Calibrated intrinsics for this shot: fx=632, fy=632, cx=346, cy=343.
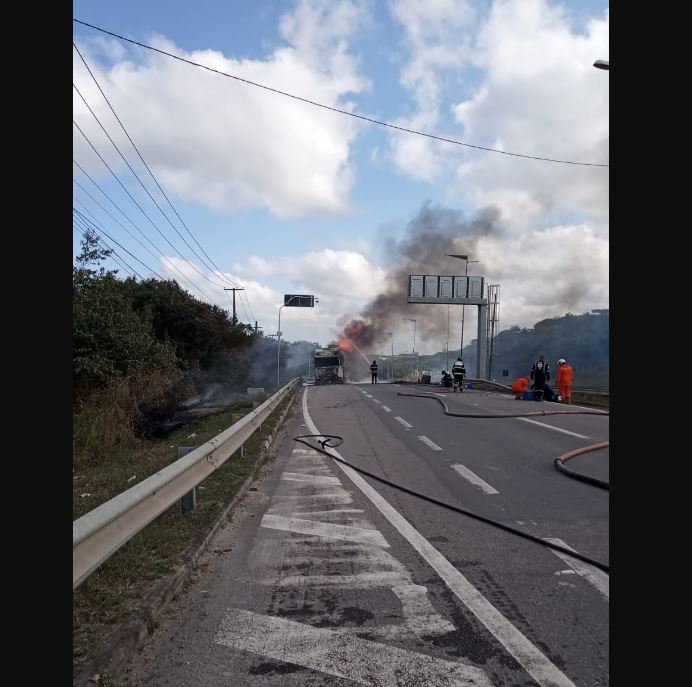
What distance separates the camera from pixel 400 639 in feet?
11.8

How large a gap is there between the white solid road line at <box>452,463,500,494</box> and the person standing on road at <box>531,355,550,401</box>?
14311 millimetres

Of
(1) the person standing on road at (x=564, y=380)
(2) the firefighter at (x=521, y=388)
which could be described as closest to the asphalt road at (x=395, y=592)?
(1) the person standing on road at (x=564, y=380)

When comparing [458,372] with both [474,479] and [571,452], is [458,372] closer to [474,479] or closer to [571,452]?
[571,452]

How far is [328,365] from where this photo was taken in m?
52.9

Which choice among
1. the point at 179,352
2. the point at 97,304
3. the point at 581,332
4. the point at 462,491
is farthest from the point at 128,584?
the point at 581,332

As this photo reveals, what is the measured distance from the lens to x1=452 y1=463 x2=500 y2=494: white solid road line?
761cm

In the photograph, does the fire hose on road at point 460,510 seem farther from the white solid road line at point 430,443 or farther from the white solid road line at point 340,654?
the white solid road line at point 340,654

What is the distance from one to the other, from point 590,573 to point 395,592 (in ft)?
4.95

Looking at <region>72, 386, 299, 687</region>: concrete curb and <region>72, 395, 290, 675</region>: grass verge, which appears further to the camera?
<region>72, 395, 290, 675</region>: grass verge

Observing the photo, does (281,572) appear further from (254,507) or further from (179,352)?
(179,352)

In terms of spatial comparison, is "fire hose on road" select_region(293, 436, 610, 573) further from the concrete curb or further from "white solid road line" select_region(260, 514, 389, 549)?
the concrete curb

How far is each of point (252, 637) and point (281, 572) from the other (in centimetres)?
111

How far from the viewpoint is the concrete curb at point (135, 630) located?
304 cm

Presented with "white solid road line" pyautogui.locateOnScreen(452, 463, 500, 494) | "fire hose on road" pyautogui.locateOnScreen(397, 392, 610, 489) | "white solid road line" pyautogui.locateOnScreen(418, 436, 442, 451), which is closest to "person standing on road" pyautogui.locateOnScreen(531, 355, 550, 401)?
"fire hose on road" pyautogui.locateOnScreen(397, 392, 610, 489)
